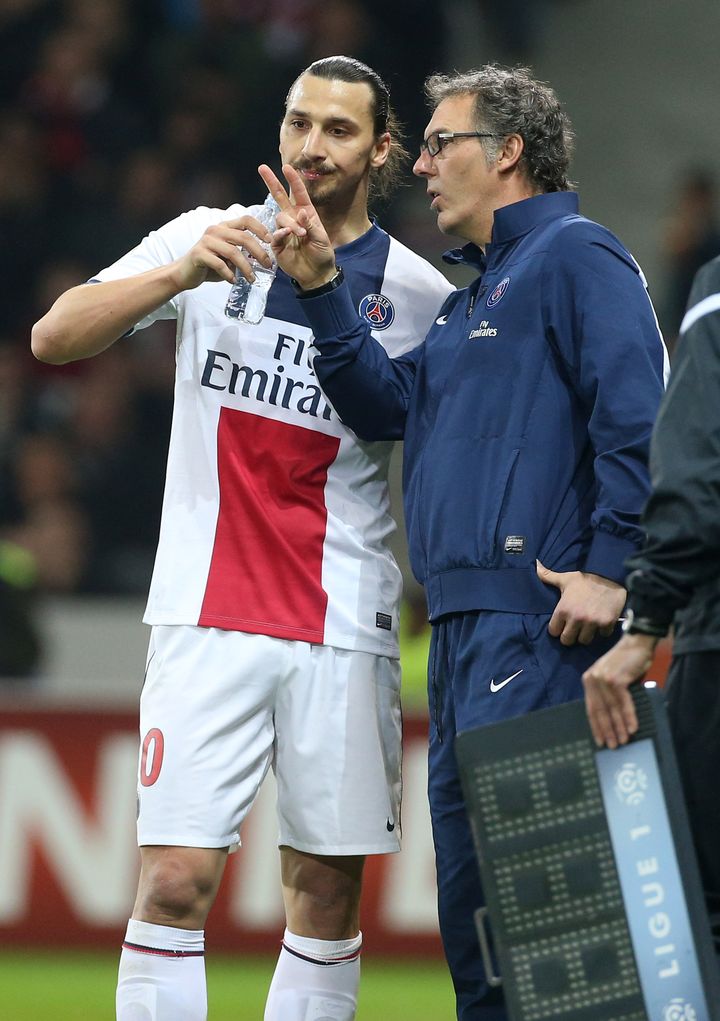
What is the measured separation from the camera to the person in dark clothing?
256 centimetres

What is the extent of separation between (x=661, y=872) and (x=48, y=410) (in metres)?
6.07

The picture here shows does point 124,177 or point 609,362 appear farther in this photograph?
point 124,177

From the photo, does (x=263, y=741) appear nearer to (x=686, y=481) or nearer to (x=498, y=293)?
(x=498, y=293)

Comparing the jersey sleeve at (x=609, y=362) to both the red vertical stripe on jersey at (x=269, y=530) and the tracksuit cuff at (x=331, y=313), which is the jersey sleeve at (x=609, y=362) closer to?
the tracksuit cuff at (x=331, y=313)

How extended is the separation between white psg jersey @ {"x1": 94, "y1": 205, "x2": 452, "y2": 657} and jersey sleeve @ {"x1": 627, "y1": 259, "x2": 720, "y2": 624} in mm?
1031

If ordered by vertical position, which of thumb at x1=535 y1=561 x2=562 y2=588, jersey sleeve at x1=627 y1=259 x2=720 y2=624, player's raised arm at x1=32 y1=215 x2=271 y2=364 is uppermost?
player's raised arm at x1=32 y1=215 x2=271 y2=364

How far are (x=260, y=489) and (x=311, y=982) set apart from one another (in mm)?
1076

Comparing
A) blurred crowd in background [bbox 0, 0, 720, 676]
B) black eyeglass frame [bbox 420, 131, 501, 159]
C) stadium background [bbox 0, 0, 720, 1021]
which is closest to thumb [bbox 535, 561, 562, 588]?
black eyeglass frame [bbox 420, 131, 501, 159]

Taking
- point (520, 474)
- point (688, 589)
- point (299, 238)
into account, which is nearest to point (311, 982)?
point (520, 474)

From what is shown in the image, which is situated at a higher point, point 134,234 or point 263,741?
point 134,234

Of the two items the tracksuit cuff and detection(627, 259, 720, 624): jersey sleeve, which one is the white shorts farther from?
detection(627, 259, 720, 624): jersey sleeve

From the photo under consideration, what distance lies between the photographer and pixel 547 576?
309cm

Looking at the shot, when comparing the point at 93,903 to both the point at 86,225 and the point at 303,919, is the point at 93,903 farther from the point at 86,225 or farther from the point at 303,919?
the point at 86,225

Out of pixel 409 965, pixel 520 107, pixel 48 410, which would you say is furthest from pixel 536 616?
pixel 48 410
